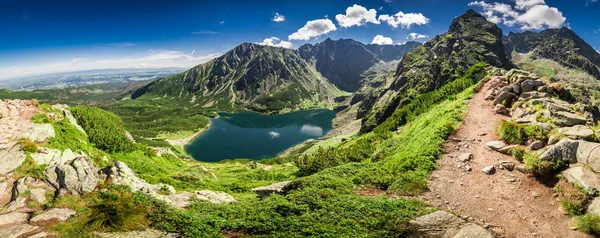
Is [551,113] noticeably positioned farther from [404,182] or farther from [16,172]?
[16,172]

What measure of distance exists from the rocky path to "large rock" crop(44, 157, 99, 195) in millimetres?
25096

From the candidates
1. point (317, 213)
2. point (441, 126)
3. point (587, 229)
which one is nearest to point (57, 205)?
point (317, 213)

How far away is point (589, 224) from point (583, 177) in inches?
151

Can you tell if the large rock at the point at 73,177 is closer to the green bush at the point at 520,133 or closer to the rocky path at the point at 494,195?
the rocky path at the point at 494,195

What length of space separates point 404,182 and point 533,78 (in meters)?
25.4

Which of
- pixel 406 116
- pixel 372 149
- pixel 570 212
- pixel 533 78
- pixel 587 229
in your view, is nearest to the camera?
pixel 587 229

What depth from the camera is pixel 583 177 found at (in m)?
15.9

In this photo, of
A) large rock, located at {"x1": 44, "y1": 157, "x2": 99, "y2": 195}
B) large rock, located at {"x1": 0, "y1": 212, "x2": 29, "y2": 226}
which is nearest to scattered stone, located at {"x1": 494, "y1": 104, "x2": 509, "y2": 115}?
large rock, located at {"x1": 44, "y1": 157, "x2": 99, "y2": 195}

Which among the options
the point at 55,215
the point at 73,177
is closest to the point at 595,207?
the point at 55,215

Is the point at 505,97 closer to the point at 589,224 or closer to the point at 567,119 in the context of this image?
Answer: the point at 567,119

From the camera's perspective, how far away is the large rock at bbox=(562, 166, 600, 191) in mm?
15394

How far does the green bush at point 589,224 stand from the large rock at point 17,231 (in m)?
30.4

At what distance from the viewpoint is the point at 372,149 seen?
38688 millimetres

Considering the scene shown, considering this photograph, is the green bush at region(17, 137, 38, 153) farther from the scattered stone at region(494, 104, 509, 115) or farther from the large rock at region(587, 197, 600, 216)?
the scattered stone at region(494, 104, 509, 115)
